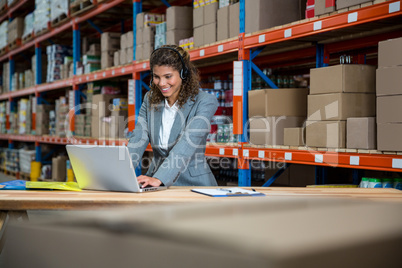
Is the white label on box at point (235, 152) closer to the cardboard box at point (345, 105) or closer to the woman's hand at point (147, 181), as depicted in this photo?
the cardboard box at point (345, 105)

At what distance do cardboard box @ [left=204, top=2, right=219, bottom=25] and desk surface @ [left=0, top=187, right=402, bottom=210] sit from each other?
8.09 ft

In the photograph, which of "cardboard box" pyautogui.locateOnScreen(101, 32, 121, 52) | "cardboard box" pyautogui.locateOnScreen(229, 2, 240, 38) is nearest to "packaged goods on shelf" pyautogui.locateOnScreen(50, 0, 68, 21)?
"cardboard box" pyautogui.locateOnScreen(101, 32, 121, 52)

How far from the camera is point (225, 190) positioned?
191 cm

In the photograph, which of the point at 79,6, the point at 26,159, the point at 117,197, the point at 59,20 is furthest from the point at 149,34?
the point at 26,159

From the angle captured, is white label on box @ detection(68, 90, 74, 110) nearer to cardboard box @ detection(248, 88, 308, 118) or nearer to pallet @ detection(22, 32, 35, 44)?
pallet @ detection(22, 32, 35, 44)

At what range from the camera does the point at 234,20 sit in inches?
153

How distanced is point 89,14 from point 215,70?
2.07m

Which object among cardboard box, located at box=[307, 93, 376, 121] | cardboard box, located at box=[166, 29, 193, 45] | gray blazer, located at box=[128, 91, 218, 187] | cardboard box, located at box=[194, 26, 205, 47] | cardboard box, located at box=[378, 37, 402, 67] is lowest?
gray blazer, located at box=[128, 91, 218, 187]

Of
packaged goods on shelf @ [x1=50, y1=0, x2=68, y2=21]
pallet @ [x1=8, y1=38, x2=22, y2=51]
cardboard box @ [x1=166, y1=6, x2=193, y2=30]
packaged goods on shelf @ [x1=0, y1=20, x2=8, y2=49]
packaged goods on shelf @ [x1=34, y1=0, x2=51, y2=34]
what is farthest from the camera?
packaged goods on shelf @ [x1=0, y1=20, x2=8, y2=49]

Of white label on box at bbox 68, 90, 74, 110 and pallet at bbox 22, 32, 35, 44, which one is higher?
pallet at bbox 22, 32, 35, 44

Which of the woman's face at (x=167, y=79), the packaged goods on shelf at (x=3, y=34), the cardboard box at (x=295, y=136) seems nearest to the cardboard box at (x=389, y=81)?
the cardboard box at (x=295, y=136)

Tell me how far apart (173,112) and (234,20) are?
160 centimetres

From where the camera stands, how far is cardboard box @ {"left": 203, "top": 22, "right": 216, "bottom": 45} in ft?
13.6

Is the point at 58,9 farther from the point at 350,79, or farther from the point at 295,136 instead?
the point at 350,79
